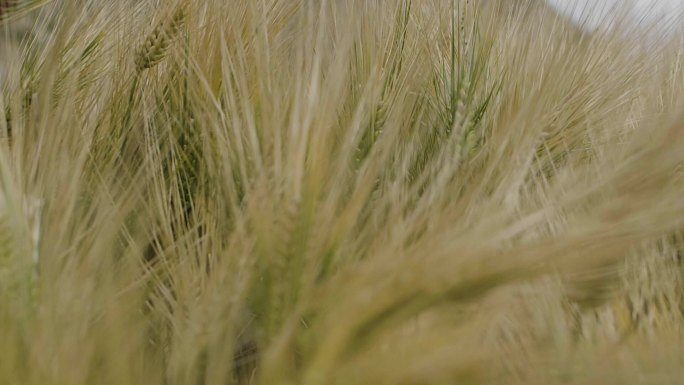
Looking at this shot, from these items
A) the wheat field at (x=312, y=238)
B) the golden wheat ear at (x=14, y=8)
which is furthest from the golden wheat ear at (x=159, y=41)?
the golden wheat ear at (x=14, y=8)

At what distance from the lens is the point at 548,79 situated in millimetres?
727

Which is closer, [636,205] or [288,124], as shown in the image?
[636,205]

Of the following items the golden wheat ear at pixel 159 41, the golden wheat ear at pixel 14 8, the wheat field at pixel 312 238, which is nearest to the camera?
the wheat field at pixel 312 238

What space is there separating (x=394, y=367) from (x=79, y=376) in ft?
0.52

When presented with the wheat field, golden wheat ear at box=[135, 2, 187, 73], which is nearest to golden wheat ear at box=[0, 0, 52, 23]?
the wheat field

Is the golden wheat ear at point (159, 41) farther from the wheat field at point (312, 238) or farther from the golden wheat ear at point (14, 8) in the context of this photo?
the golden wheat ear at point (14, 8)

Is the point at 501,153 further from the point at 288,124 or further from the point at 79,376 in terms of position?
the point at 79,376

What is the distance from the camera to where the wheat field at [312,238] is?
43 centimetres

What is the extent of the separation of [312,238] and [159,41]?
0.35m

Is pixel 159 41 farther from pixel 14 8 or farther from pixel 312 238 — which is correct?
pixel 312 238

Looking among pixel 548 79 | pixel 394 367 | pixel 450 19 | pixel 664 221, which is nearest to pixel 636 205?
pixel 664 221

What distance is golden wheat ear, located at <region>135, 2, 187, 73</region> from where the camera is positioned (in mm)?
741

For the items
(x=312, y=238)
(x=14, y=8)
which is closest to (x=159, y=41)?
(x=14, y=8)

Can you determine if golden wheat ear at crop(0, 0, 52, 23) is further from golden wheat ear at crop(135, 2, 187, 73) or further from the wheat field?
golden wheat ear at crop(135, 2, 187, 73)
